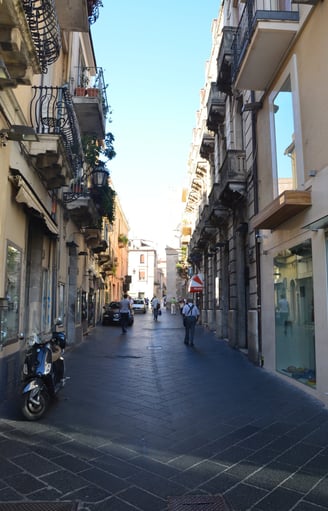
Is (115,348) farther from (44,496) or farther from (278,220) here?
(44,496)

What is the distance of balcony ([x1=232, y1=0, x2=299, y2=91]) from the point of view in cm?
779

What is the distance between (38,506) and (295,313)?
6000 mm

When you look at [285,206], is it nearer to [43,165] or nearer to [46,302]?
[43,165]

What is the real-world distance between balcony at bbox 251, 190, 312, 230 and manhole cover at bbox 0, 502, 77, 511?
210 inches

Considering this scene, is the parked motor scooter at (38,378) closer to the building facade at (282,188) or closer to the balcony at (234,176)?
the building facade at (282,188)

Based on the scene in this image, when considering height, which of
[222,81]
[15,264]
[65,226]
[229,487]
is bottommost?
[229,487]

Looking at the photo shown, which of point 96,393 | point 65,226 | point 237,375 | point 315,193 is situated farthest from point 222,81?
point 96,393

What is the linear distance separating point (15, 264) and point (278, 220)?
16.1ft

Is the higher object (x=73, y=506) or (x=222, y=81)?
(x=222, y=81)

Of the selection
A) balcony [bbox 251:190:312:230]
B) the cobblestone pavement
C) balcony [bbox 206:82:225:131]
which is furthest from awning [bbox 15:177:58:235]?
balcony [bbox 206:82:225:131]

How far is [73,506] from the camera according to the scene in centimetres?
313

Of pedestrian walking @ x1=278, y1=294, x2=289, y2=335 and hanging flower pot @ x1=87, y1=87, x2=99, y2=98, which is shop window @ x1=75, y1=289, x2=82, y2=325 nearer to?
hanging flower pot @ x1=87, y1=87, x2=99, y2=98

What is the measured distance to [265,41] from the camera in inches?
319

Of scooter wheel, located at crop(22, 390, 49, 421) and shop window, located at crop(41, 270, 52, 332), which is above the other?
shop window, located at crop(41, 270, 52, 332)
